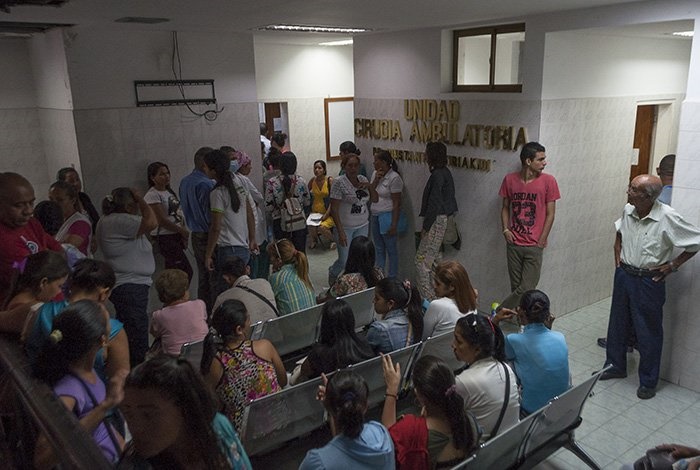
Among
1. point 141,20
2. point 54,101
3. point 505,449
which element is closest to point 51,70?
point 54,101

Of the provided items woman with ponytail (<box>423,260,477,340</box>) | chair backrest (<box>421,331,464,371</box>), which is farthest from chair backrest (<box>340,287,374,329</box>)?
chair backrest (<box>421,331,464,371</box>)

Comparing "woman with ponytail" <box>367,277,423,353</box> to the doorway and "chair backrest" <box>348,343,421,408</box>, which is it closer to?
"chair backrest" <box>348,343,421,408</box>

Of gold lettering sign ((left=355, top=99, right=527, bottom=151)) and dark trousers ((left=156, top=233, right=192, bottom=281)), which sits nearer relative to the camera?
gold lettering sign ((left=355, top=99, right=527, bottom=151))

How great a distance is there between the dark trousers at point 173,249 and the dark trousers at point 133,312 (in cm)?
124

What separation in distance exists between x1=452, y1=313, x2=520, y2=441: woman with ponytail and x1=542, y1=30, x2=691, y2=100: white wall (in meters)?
3.33

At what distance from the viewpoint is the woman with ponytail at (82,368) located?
6.65 feet

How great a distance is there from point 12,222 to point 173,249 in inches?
112

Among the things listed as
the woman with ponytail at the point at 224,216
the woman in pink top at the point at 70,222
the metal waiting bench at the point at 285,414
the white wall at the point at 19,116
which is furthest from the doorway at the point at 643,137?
the white wall at the point at 19,116

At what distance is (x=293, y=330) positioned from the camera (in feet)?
13.4

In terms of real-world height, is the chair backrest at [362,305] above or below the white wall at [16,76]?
below

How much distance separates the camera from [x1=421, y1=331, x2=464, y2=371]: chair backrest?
11.5 ft

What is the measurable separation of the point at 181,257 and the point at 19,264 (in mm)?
2974

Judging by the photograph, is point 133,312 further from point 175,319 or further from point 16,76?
point 16,76

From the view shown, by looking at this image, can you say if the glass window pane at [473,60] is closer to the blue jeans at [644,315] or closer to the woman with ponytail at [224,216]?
the woman with ponytail at [224,216]
